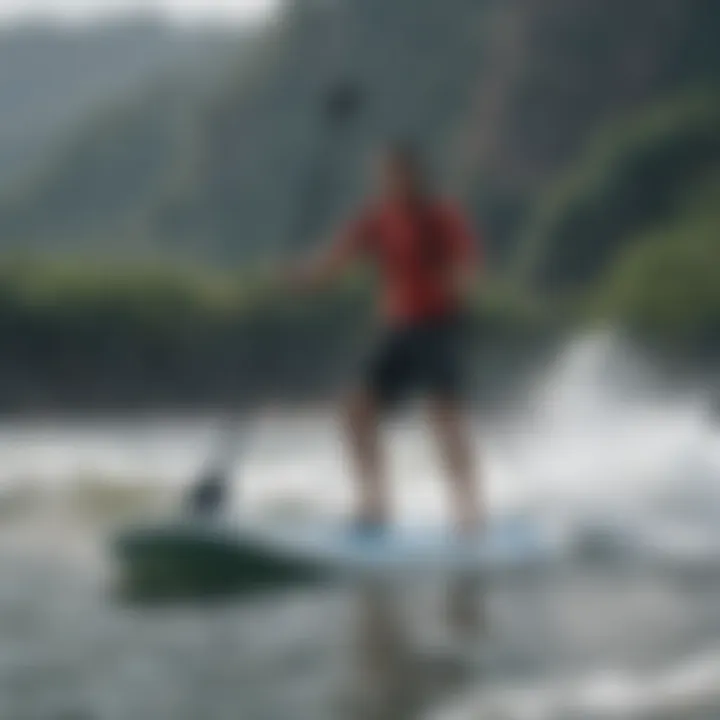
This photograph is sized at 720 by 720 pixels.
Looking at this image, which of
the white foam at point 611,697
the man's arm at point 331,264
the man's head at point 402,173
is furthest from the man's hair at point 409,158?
the white foam at point 611,697

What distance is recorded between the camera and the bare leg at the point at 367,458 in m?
1.83

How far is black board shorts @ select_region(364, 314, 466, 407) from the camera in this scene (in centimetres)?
189

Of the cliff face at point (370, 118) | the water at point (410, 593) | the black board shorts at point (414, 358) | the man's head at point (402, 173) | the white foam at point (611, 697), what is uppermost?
the cliff face at point (370, 118)

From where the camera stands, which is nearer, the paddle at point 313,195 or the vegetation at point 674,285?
the paddle at point 313,195

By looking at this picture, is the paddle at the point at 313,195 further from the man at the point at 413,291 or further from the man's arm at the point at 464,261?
the man's arm at the point at 464,261

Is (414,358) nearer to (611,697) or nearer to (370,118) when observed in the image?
(370,118)

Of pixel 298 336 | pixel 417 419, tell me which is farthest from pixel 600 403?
pixel 298 336

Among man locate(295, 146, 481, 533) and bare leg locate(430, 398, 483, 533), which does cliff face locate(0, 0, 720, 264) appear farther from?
bare leg locate(430, 398, 483, 533)

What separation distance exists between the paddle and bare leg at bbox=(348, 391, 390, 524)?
138mm

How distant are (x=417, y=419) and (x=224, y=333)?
10.3 inches

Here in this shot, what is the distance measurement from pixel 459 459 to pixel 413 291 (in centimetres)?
21

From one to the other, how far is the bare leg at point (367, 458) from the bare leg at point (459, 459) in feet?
0.26

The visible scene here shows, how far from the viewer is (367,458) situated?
185 centimetres

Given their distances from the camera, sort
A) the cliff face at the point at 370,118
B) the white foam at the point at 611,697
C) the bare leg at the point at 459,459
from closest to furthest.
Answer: the white foam at the point at 611,697, the bare leg at the point at 459,459, the cliff face at the point at 370,118
